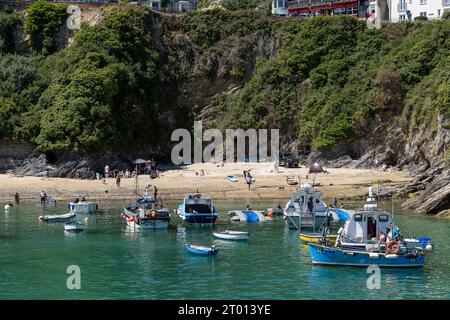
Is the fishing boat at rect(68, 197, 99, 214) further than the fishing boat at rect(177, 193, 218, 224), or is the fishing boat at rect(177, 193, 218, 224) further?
the fishing boat at rect(68, 197, 99, 214)

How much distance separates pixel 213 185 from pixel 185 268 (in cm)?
3451

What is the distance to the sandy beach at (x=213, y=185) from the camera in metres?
79.0

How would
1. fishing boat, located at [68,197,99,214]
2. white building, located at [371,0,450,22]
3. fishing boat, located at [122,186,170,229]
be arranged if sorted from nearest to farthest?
fishing boat, located at [122,186,170,229], fishing boat, located at [68,197,99,214], white building, located at [371,0,450,22]

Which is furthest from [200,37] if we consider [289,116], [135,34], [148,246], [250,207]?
[148,246]

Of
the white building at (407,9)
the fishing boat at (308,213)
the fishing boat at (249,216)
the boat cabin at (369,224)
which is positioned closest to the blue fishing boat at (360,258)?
the boat cabin at (369,224)

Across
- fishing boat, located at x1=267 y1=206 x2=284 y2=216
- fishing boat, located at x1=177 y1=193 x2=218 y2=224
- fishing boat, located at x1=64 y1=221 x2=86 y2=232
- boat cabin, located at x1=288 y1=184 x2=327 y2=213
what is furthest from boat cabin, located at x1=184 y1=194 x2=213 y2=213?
fishing boat, located at x1=64 y1=221 x2=86 y2=232

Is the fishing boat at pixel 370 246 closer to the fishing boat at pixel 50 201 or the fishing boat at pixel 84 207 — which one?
the fishing boat at pixel 84 207

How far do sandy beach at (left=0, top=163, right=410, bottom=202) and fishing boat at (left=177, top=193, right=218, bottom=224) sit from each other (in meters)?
14.5

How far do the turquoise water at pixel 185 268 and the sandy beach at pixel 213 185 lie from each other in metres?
15.0

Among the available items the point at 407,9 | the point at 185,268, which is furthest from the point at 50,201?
the point at 407,9

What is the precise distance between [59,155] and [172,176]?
11788mm

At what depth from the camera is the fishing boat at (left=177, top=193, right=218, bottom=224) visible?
62844mm

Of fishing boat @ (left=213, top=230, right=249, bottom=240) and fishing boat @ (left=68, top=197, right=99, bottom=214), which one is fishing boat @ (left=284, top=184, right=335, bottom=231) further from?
fishing boat @ (left=68, top=197, right=99, bottom=214)

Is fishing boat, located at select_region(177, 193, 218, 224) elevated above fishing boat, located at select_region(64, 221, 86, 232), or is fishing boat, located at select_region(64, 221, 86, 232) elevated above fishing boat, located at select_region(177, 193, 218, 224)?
fishing boat, located at select_region(177, 193, 218, 224)
